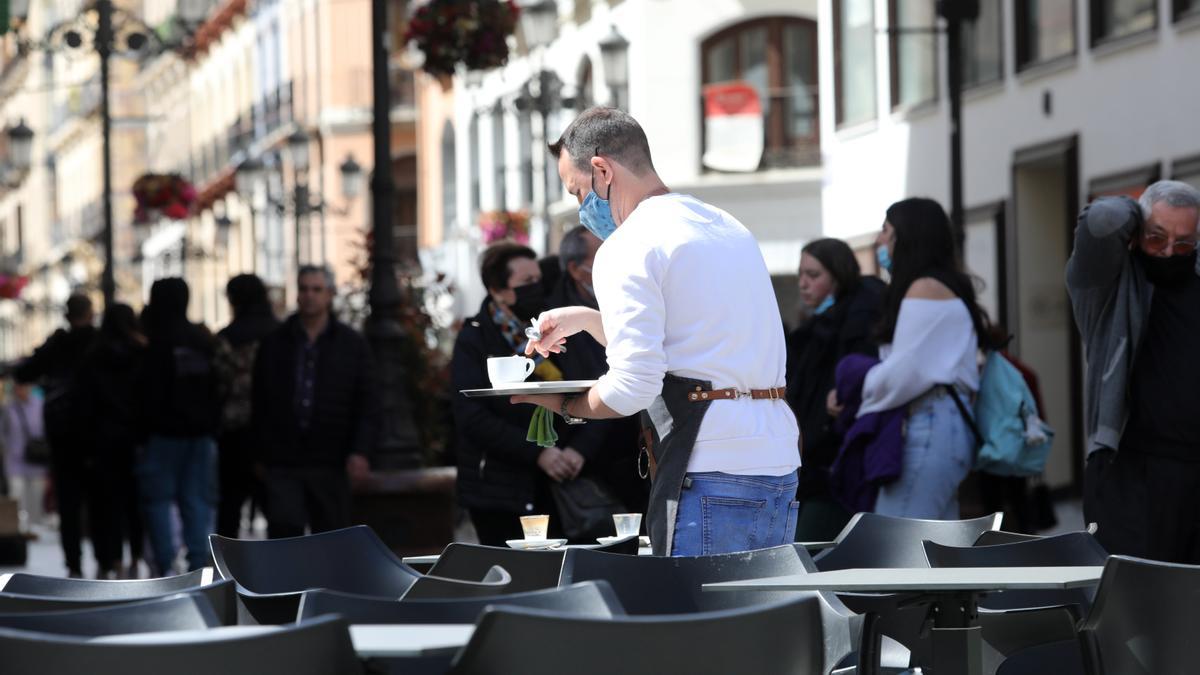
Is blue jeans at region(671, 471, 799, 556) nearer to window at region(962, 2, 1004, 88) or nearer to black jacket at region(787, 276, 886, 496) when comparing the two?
black jacket at region(787, 276, 886, 496)

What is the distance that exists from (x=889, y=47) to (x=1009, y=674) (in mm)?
19944

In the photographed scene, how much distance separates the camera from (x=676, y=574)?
5.87m

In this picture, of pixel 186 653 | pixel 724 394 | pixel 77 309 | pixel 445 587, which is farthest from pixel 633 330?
pixel 77 309

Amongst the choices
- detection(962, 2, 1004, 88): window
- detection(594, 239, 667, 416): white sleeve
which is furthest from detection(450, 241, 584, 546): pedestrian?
detection(962, 2, 1004, 88): window

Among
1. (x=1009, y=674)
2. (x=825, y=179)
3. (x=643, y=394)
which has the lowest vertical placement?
(x=1009, y=674)

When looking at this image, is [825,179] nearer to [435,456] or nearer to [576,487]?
[435,456]

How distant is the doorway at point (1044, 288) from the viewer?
23156 mm

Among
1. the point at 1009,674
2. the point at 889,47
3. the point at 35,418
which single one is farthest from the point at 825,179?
the point at 1009,674

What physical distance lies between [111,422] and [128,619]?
10.3 metres

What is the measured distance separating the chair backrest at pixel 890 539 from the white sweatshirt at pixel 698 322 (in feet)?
2.19

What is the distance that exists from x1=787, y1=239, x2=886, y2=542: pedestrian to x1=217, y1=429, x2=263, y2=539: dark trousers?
5778 mm

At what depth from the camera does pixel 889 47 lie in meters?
26.3

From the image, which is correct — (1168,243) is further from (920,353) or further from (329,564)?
(329,564)

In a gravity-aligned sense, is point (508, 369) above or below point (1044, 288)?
below
